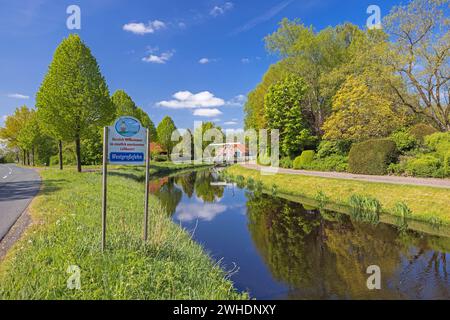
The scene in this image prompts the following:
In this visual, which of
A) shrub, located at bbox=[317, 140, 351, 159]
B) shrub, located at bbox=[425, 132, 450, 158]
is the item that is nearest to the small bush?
shrub, located at bbox=[425, 132, 450, 158]

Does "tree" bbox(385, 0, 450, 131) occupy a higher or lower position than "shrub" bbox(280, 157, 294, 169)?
higher

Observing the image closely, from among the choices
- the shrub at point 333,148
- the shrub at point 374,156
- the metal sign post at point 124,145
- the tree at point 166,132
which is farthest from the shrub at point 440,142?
the tree at point 166,132

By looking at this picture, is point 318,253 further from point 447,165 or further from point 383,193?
point 447,165

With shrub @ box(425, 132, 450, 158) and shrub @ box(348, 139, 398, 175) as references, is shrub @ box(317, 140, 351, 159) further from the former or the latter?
shrub @ box(425, 132, 450, 158)

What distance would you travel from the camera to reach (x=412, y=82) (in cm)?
2220

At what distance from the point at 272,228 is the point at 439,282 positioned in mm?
6777

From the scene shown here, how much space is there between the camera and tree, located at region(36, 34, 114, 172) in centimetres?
2103

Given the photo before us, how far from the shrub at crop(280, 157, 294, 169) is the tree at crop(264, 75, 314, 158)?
0.74m

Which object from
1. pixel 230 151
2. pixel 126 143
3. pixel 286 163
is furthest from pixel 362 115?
pixel 230 151

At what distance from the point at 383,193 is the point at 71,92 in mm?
23675

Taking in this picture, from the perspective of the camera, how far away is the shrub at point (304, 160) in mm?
29281

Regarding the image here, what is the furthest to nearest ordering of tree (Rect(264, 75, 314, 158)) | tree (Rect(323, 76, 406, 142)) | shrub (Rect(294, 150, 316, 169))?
tree (Rect(264, 75, 314, 158)), shrub (Rect(294, 150, 316, 169)), tree (Rect(323, 76, 406, 142))

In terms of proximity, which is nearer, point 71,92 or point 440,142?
point 440,142

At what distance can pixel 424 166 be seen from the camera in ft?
59.3
